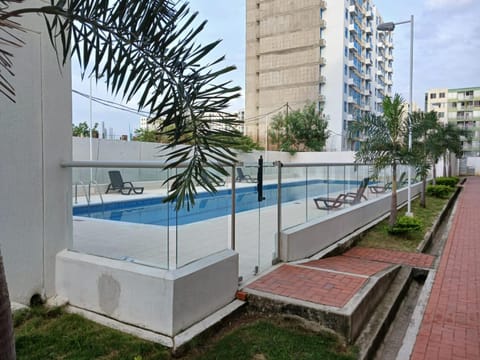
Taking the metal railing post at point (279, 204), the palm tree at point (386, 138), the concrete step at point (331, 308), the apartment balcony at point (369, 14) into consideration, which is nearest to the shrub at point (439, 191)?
the palm tree at point (386, 138)

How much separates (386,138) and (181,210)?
21.8ft

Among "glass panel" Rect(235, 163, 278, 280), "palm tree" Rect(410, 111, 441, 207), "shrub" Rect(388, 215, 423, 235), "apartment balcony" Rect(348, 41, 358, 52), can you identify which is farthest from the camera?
"apartment balcony" Rect(348, 41, 358, 52)

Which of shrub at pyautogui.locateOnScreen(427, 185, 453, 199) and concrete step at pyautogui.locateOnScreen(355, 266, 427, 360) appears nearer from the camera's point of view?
concrete step at pyautogui.locateOnScreen(355, 266, 427, 360)

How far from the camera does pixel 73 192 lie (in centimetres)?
402

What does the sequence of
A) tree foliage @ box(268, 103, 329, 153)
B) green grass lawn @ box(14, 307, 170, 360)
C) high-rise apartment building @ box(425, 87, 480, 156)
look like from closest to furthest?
1. green grass lawn @ box(14, 307, 170, 360)
2. tree foliage @ box(268, 103, 329, 153)
3. high-rise apartment building @ box(425, 87, 480, 156)

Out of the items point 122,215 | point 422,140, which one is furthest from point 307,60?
point 122,215

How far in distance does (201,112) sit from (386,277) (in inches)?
154

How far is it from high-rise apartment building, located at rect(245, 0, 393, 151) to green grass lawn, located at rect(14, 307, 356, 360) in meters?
36.5

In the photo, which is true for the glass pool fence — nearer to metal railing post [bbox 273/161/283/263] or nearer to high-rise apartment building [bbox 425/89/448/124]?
metal railing post [bbox 273/161/283/263]

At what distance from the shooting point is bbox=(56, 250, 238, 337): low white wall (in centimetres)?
318

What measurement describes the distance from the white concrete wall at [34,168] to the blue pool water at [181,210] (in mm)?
376

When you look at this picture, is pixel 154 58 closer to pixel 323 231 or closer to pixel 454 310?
pixel 454 310

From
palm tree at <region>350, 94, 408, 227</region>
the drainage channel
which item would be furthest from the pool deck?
palm tree at <region>350, 94, 408, 227</region>

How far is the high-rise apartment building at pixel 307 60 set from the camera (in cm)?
4228
